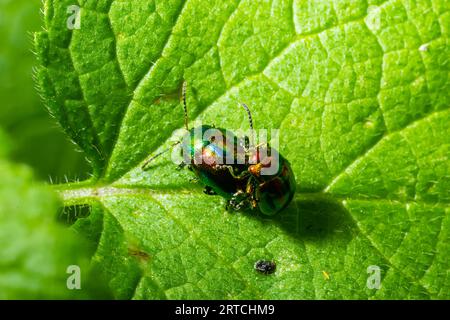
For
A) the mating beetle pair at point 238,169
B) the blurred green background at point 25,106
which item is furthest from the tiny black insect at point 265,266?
the blurred green background at point 25,106

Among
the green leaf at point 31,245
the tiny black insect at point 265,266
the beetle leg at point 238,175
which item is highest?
the beetle leg at point 238,175

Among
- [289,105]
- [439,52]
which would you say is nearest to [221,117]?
[289,105]

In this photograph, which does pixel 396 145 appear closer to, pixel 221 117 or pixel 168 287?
pixel 221 117

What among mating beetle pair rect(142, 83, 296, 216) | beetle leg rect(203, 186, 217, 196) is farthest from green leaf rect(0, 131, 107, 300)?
beetle leg rect(203, 186, 217, 196)

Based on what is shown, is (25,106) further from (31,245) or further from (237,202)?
(31,245)

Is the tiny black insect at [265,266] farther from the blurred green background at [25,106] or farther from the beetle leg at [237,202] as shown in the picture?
the blurred green background at [25,106]

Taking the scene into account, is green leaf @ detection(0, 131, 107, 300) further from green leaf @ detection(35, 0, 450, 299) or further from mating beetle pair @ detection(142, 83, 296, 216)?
mating beetle pair @ detection(142, 83, 296, 216)
